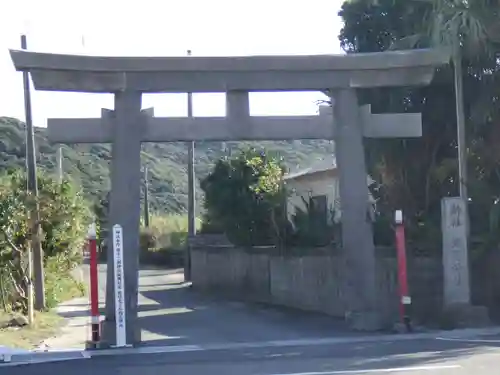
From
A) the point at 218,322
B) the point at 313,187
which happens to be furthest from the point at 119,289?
the point at 313,187

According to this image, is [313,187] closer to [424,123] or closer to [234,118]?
[424,123]

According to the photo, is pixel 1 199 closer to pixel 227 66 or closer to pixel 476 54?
pixel 227 66

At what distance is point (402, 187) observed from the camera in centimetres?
2341

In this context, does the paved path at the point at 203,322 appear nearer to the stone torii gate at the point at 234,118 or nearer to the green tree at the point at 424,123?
the stone torii gate at the point at 234,118

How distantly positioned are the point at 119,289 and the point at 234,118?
4.18m

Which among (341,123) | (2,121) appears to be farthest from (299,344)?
(2,121)

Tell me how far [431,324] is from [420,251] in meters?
2.87

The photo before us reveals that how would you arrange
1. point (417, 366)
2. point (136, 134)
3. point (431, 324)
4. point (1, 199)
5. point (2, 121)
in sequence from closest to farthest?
1. point (417, 366)
2. point (136, 134)
3. point (431, 324)
4. point (1, 199)
5. point (2, 121)

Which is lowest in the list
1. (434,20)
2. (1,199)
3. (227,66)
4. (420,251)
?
(420,251)

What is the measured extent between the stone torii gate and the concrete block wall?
295 cm

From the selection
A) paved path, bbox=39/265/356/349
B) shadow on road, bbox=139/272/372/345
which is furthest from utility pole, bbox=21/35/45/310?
shadow on road, bbox=139/272/372/345

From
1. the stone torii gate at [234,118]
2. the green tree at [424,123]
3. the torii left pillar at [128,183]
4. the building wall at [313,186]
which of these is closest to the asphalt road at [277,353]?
the torii left pillar at [128,183]

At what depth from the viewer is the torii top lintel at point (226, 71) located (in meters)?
16.9

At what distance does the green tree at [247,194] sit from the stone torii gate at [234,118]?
10.7m
